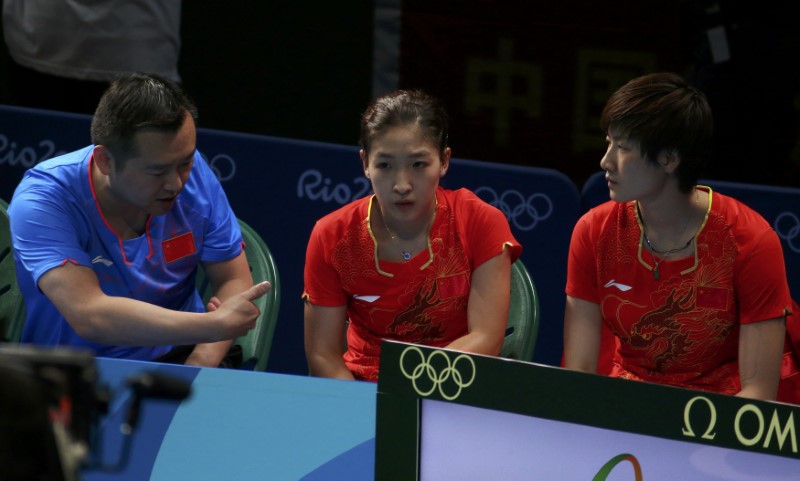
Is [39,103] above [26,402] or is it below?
above

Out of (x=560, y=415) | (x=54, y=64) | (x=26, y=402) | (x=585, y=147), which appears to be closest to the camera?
(x=26, y=402)

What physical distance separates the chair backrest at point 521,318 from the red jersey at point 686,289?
0.80 feet

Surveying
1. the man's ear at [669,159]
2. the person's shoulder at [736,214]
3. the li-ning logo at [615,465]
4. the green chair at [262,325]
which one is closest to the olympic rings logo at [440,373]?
the li-ning logo at [615,465]

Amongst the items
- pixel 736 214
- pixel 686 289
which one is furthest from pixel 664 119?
pixel 686 289

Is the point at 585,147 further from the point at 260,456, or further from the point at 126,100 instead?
the point at 260,456

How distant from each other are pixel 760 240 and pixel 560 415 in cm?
137

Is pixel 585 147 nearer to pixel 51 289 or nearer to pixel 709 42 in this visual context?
pixel 709 42

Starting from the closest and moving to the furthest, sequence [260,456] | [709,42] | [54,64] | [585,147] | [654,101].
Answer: [260,456] < [654,101] < [54,64] < [709,42] < [585,147]

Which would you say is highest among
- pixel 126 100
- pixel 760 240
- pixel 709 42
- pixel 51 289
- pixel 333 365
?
pixel 709 42

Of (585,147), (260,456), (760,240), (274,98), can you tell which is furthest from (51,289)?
(585,147)

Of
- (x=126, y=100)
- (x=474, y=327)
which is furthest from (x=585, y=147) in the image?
(x=126, y=100)

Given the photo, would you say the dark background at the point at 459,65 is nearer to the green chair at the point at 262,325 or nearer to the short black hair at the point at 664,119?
the green chair at the point at 262,325

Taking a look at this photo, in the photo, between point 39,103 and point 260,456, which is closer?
point 260,456

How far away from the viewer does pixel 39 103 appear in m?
4.23
